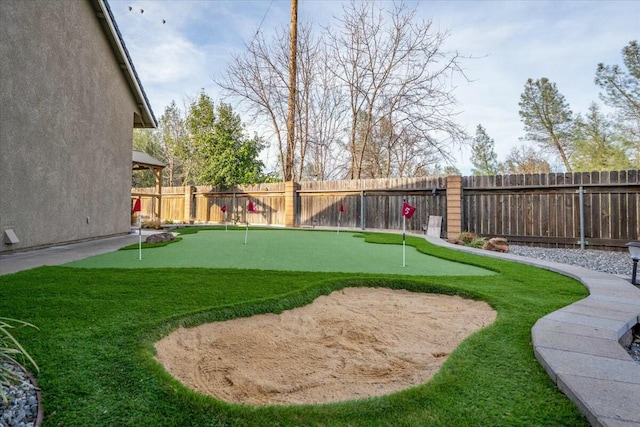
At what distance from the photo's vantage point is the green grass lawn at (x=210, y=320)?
150 centimetres

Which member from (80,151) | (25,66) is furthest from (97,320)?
(80,151)

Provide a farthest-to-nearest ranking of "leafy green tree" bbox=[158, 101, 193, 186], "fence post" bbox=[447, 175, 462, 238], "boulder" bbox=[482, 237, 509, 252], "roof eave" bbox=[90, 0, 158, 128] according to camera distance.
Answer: "leafy green tree" bbox=[158, 101, 193, 186] < "fence post" bbox=[447, 175, 462, 238] < "roof eave" bbox=[90, 0, 158, 128] < "boulder" bbox=[482, 237, 509, 252]

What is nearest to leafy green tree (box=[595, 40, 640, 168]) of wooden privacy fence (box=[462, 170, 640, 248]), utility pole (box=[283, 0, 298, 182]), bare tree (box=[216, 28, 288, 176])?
wooden privacy fence (box=[462, 170, 640, 248])

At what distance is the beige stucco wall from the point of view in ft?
19.2

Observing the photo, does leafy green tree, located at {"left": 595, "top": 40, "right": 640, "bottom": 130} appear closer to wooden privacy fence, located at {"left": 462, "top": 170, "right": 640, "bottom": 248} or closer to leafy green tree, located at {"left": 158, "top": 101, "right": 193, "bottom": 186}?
wooden privacy fence, located at {"left": 462, "top": 170, "right": 640, "bottom": 248}

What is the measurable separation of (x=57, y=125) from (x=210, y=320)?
271 inches

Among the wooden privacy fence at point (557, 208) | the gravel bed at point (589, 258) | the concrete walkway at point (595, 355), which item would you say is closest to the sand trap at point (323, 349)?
the concrete walkway at point (595, 355)

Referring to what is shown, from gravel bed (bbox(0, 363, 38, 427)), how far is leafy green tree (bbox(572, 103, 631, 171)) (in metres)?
24.1

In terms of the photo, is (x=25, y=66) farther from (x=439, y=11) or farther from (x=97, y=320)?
(x=439, y=11)

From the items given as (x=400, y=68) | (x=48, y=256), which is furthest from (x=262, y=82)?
(x=48, y=256)

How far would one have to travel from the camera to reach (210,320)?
282cm

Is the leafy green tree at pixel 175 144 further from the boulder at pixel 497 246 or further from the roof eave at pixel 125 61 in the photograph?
the boulder at pixel 497 246

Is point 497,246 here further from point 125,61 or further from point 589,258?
point 125,61

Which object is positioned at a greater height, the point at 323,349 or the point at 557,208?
the point at 557,208
